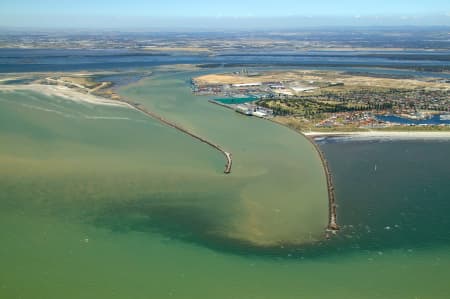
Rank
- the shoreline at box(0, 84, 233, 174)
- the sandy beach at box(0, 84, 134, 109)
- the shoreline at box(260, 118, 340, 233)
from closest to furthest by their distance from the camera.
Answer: the shoreline at box(260, 118, 340, 233), the shoreline at box(0, 84, 233, 174), the sandy beach at box(0, 84, 134, 109)

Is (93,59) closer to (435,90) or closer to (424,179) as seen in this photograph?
(435,90)

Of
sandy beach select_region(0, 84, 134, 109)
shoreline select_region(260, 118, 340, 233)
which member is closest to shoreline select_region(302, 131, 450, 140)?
shoreline select_region(260, 118, 340, 233)

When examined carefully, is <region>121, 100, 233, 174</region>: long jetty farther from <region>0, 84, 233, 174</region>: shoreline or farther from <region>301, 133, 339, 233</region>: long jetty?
<region>301, 133, 339, 233</region>: long jetty

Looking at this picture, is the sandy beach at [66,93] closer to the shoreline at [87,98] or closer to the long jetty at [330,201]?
the shoreline at [87,98]

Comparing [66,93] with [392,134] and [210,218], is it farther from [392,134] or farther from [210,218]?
[210,218]

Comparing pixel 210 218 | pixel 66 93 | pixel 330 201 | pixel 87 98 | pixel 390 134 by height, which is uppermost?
pixel 66 93

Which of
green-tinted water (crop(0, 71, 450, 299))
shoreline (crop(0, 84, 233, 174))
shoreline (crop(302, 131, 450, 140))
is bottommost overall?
green-tinted water (crop(0, 71, 450, 299))

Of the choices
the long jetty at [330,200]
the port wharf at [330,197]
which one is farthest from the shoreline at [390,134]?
the long jetty at [330,200]

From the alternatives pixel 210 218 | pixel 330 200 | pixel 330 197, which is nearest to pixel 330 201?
pixel 330 200

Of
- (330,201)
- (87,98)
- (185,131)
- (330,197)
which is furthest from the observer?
(87,98)

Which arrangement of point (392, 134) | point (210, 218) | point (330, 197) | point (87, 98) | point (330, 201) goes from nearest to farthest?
point (210, 218)
point (330, 201)
point (330, 197)
point (392, 134)
point (87, 98)
